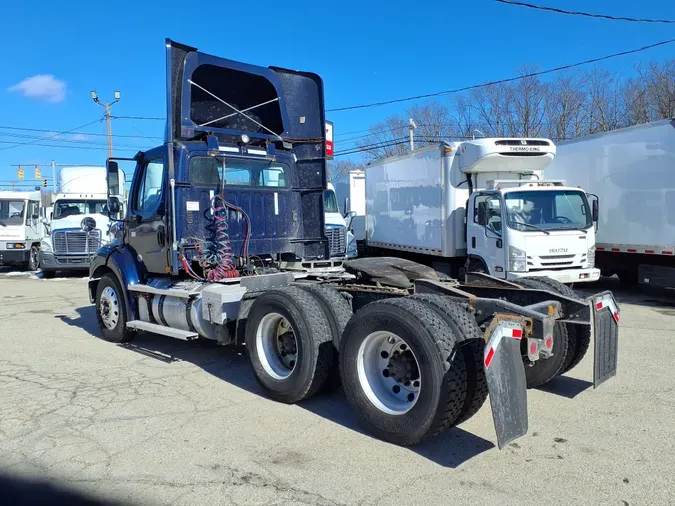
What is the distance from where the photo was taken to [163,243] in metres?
7.14

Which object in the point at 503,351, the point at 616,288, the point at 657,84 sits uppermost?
the point at 657,84

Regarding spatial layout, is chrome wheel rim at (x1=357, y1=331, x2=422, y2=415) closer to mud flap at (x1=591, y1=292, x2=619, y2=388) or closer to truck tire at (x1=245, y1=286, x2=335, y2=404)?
truck tire at (x1=245, y1=286, x2=335, y2=404)

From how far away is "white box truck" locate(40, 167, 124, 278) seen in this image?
1814 centimetres

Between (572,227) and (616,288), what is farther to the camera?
(616,288)

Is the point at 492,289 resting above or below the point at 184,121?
below

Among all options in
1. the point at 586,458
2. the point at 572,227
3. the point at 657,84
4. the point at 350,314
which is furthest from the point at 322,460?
the point at 657,84

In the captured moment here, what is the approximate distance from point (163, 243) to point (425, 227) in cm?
725

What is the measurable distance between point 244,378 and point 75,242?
1417cm

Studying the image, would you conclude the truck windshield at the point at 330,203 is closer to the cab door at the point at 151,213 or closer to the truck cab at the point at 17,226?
the cab door at the point at 151,213

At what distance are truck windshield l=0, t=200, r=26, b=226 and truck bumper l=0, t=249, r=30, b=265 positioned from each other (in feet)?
3.27

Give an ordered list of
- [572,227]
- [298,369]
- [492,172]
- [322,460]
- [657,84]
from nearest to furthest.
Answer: [322,460], [298,369], [572,227], [492,172], [657,84]

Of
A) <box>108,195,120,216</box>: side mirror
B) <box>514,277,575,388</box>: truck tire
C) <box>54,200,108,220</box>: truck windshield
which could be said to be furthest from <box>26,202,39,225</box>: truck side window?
<box>514,277,575,388</box>: truck tire

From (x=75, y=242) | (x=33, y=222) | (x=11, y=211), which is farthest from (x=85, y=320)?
(x=33, y=222)

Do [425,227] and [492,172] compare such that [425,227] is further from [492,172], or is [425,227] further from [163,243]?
[163,243]
